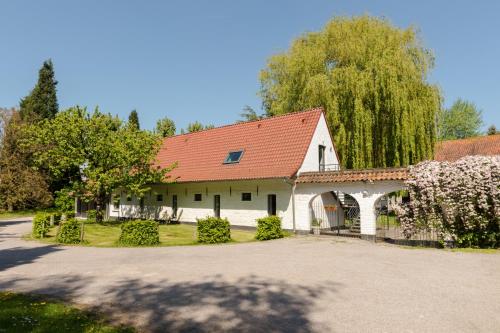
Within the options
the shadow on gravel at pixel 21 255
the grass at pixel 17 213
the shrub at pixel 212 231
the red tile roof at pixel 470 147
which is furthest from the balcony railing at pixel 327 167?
the grass at pixel 17 213

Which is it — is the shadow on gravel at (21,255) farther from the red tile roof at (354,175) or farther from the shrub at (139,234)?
the red tile roof at (354,175)

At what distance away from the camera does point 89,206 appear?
36.7m

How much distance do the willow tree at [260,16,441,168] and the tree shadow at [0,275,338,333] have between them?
17.8 meters

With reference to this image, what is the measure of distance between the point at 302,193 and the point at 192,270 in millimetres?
11244

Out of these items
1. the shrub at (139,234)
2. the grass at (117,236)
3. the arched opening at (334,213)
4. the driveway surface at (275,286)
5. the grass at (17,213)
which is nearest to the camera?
the driveway surface at (275,286)

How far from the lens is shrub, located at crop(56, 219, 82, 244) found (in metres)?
16.5

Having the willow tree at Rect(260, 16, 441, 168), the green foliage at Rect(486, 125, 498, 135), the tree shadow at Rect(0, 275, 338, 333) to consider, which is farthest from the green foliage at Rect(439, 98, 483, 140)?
the tree shadow at Rect(0, 275, 338, 333)

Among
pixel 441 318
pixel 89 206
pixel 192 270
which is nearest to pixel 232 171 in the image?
pixel 192 270

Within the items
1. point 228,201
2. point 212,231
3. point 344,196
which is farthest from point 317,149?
point 212,231

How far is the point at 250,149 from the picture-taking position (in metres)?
24.0

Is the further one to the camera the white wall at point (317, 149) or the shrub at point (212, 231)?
the white wall at point (317, 149)

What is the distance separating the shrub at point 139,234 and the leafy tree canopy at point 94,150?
7.12m

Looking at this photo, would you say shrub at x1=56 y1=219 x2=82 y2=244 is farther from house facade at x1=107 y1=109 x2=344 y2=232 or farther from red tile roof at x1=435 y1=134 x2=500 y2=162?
red tile roof at x1=435 y1=134 x2=500 y2=162

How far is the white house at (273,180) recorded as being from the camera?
59.8 feet
